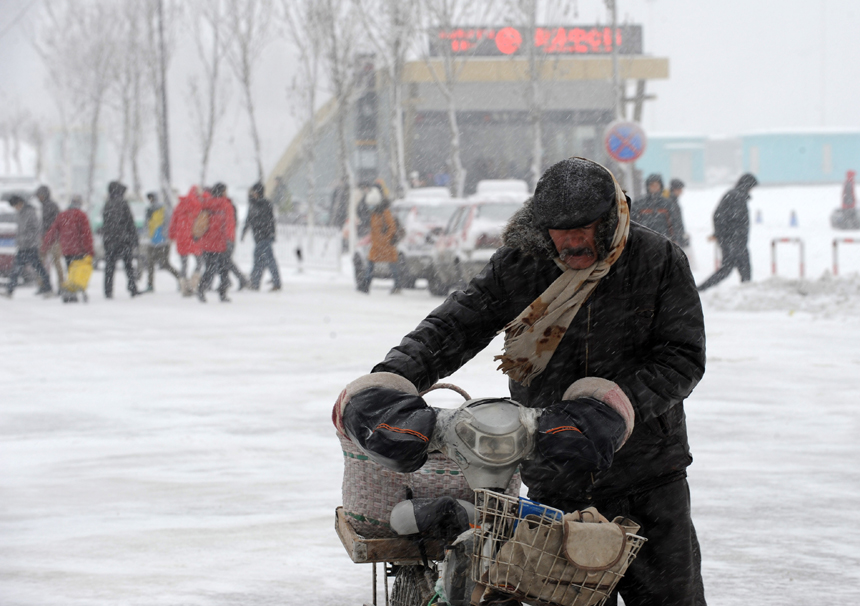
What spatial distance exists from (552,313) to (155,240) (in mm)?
19069

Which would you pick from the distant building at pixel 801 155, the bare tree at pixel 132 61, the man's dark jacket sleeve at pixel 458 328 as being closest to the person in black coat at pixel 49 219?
the man's dark jacket sleeve at pixel 458 328

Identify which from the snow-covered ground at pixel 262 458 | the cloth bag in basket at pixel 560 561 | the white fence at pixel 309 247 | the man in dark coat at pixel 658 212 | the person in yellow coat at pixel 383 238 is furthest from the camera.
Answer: the white fence at pixel 309 247

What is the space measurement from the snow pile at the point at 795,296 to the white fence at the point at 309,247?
1144 cm

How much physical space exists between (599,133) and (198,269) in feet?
98.9

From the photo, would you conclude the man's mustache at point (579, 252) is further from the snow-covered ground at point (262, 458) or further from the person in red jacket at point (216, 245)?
the person in red jacket at point (216, 245)

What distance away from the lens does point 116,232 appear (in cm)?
1831

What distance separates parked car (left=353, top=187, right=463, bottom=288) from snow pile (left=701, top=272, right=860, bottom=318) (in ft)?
15.3

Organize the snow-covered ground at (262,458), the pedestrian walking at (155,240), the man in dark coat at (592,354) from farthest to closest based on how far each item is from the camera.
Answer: the pedestrian walking at (155,240)
the snow-covered ground at (262,458)
the man in dark coat at (592,354)

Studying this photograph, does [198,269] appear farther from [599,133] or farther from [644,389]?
[599,133]

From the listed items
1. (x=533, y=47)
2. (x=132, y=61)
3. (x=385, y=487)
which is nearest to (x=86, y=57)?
(x=132, y=61)

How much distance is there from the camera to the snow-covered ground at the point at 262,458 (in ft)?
15.1

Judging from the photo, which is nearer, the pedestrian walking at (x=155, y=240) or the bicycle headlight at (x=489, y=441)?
the bicycle headlight at (x=489, y=441)

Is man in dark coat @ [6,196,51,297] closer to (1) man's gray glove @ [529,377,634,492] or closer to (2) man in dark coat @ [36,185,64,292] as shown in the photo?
(2) man in dark coat @ [36,185,64,292]

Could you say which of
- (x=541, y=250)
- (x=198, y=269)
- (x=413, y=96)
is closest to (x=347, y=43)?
(x=413, y=96)
